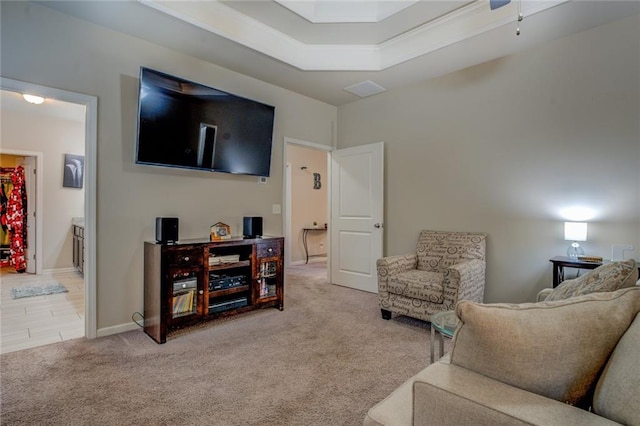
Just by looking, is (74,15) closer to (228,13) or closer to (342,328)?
(228,13)

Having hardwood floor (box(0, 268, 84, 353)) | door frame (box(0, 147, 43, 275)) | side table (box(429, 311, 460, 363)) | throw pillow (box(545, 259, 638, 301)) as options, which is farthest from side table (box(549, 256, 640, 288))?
door frame (box(0, 147, 43, 275))

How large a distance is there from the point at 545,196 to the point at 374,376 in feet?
7.80

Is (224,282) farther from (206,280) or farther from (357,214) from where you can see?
(357,214)

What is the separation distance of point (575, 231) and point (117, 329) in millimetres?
4093

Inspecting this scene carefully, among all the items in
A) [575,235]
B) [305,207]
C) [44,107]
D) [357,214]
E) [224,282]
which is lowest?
[224,282]

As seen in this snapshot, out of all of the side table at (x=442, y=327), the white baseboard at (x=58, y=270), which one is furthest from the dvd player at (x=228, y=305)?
the white baseboard at (x=58, y=270)

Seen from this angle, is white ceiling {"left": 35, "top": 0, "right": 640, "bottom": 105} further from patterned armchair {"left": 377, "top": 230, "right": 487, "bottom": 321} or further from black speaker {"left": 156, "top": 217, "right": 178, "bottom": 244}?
patterned armchair {"left": 377, "top": 230, "right": 487, "bottom": 321}

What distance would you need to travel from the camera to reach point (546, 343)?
832 millimetres

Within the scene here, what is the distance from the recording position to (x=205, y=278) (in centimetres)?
295

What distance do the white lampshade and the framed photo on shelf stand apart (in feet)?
10.3

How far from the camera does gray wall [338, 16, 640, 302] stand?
2754mm

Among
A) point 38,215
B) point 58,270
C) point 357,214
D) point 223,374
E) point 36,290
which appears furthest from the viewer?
point 58,270

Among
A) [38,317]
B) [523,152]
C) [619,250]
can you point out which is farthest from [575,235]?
[38,317]

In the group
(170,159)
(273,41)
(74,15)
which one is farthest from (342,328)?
(74,15)
